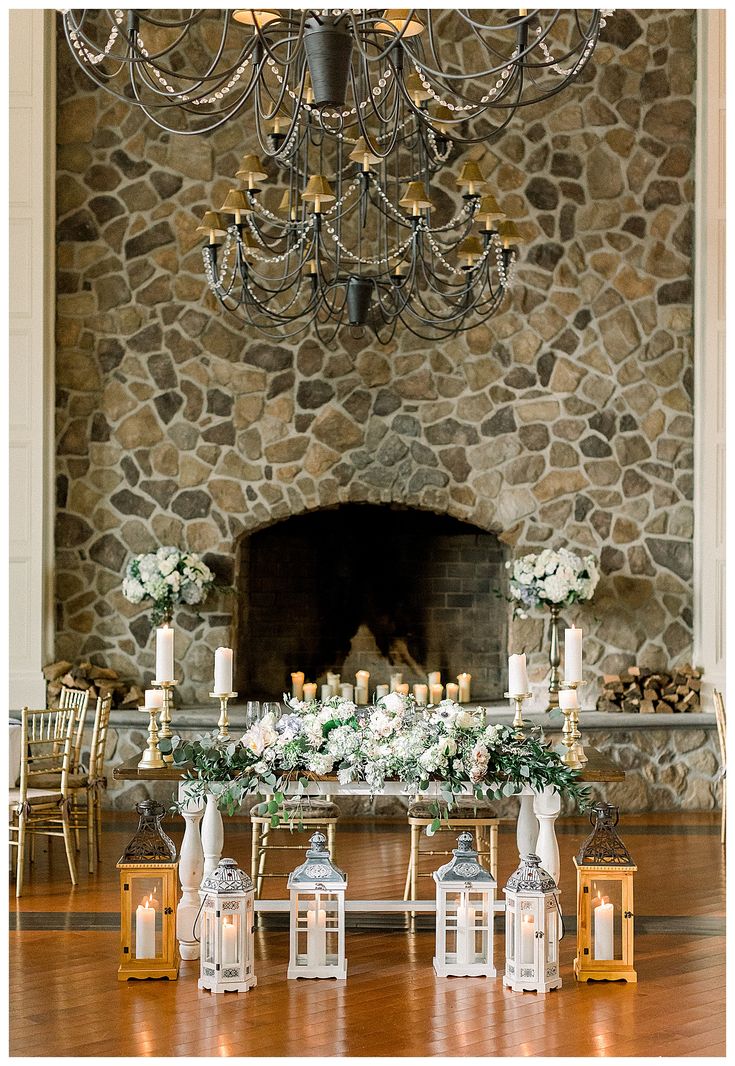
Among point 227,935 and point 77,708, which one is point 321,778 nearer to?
point 227,935

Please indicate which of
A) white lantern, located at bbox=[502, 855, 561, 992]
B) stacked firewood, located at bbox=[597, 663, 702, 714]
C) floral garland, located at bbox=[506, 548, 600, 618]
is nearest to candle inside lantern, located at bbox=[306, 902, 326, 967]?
white lantern, located at bbox=[502, 855, 561, 992]

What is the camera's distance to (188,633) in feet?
25.7

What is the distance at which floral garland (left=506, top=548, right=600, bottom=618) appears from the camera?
24.0 feet

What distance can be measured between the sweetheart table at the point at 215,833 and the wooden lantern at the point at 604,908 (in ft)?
0.91

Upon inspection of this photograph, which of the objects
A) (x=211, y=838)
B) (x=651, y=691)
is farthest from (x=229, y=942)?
(x=651, y=691)

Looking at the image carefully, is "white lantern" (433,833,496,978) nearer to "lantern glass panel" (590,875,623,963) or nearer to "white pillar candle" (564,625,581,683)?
"lantern glass panel" (590,875,623,963)

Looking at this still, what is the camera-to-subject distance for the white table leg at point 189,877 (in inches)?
171

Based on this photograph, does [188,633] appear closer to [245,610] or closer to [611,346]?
[245,610]

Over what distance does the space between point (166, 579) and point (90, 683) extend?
0.87 meters

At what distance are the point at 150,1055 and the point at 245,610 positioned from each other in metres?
4.91

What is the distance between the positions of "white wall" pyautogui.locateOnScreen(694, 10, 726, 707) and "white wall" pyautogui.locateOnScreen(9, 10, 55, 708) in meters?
4.38

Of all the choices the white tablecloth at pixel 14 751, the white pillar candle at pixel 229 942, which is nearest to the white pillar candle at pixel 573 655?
the white pillar candle at pixel 229 942

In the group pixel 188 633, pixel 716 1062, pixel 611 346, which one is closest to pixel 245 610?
pixel 188 633

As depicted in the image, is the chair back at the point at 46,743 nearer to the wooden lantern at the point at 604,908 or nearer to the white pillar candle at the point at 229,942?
the white pillar candle at the point at 229,942
